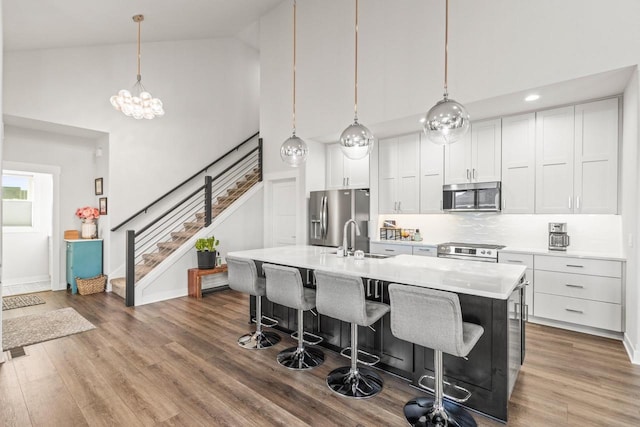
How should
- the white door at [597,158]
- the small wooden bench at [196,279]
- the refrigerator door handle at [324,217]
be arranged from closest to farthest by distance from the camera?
the white door at [597,158] → the small wooden bench at [196,279] → the refrigerator door handle at [324,217]

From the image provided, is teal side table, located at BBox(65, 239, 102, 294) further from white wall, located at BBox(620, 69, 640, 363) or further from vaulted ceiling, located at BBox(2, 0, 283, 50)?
white wall, located at BBox(620, 69, 640, 363)

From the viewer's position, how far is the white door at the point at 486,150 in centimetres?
432

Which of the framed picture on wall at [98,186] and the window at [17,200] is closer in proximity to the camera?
the framed picture on wall at [98,186]

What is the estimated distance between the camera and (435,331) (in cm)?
193

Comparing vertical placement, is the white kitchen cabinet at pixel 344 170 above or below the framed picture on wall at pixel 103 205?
above

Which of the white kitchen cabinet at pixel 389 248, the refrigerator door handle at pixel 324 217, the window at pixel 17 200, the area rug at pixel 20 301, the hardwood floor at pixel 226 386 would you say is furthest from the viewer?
the window at pixel 17 200

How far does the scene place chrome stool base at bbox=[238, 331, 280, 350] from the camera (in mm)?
3301

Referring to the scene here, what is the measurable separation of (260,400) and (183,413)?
1.72 ft

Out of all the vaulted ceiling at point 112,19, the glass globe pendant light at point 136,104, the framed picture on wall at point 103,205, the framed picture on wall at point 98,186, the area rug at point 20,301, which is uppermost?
the vaulted ceiling at point 112,19

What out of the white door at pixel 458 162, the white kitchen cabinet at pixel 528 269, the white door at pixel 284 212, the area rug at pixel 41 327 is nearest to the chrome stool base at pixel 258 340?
the area rug at pixel 41 327

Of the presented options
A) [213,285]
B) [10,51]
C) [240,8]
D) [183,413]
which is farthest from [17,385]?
[240,8]

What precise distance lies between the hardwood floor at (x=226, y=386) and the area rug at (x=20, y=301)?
82.6 inches

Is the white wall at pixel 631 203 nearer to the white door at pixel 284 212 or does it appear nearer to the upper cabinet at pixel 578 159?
the upper cabinet at pixel 578 159

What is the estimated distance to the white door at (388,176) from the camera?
5312 millimetres
